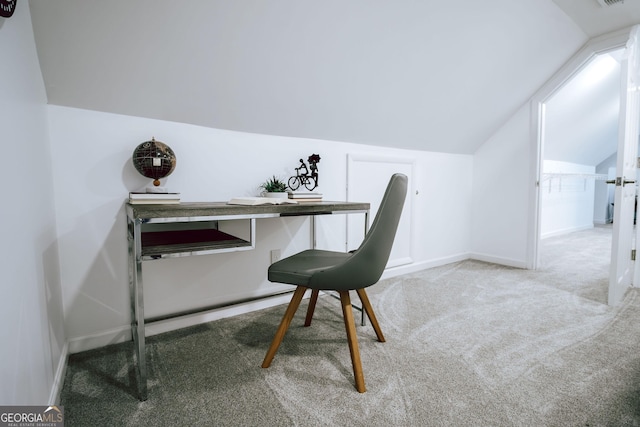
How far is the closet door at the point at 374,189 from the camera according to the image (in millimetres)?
2596

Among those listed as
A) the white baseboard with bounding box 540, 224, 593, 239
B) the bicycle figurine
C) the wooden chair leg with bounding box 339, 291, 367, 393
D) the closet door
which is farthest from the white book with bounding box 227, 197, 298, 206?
the white baseboard with bounding box 540, 224, 593, 239

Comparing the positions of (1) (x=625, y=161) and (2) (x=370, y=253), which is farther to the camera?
(1) (x=625, y=161)

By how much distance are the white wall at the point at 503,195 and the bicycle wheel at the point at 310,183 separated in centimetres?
222

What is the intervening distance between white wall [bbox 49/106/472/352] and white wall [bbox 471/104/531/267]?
5.97 feet

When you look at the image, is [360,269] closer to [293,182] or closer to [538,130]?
[293,182]

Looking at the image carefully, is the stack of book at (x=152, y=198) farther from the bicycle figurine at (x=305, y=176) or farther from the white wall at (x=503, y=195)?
the white wall at (x=503, y=195)

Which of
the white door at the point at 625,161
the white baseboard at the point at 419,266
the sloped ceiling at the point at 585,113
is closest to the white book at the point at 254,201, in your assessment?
the white baseboard at the point at 419,266

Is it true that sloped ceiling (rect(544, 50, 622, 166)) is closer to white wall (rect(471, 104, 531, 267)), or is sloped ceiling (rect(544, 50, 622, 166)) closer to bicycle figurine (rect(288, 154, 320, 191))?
white wall (rect(471, 104, 531, 267))

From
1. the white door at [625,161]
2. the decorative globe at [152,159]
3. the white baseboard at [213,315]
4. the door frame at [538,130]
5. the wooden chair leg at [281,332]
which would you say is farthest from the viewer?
the door frame at [538,130]

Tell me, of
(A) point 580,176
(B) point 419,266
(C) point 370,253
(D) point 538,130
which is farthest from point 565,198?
(C) point 370,253

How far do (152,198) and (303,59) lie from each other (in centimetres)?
109

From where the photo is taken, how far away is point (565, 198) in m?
5.30

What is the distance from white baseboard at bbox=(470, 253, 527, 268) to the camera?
10.6 ft

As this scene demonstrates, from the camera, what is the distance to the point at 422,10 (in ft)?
6.07
